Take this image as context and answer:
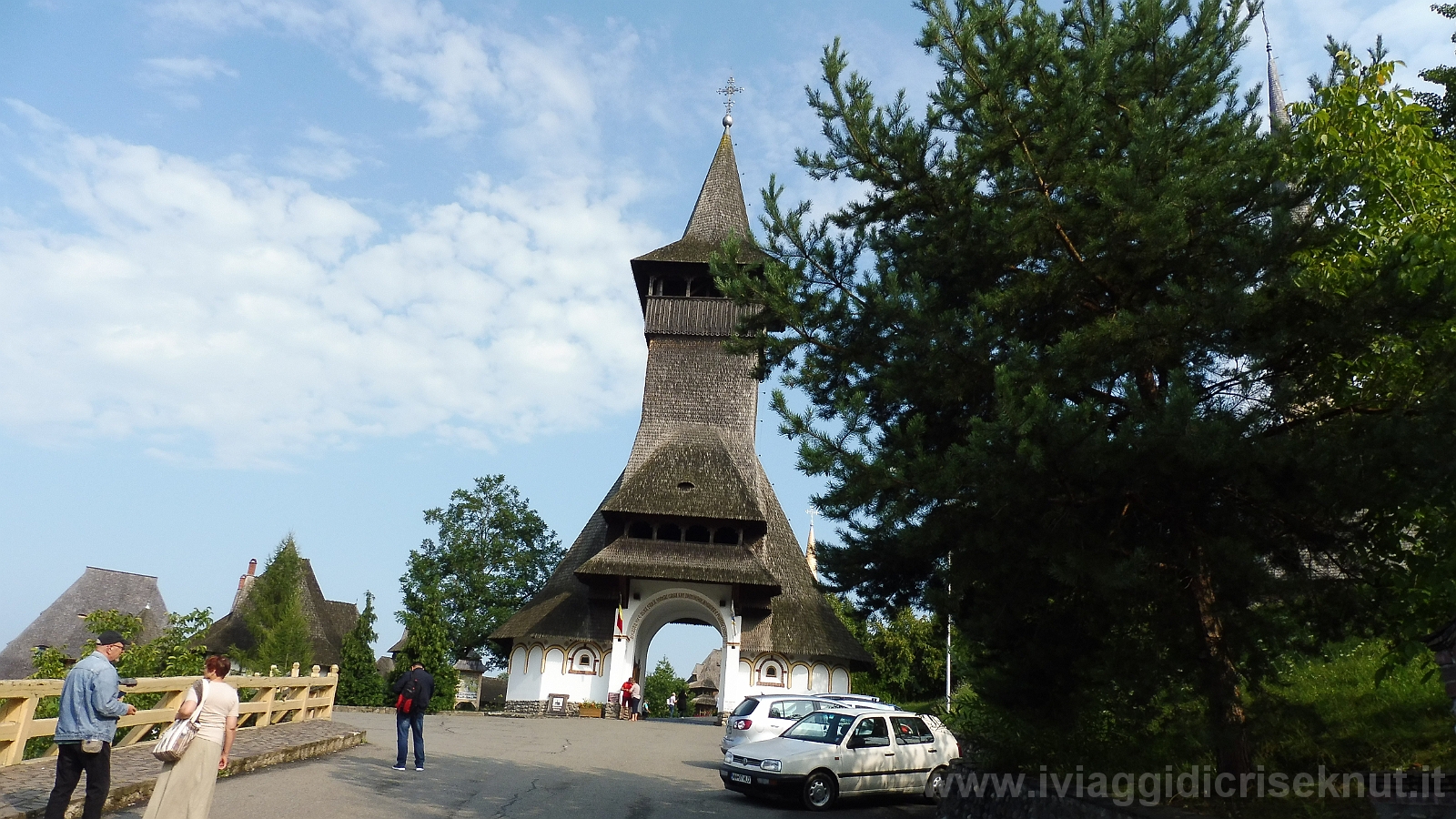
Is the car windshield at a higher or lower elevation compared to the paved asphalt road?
higher

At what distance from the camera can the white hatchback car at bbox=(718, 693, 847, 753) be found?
14567 mm

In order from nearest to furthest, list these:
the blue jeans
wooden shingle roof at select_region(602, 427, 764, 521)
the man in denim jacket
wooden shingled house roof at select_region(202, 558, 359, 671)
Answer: the man in denim jacket < the blue jeans < wooden shingle roof at select_region(602, 427, 764, 521) < wooden shingled house roof at select_region(202, 558, 359, 671)

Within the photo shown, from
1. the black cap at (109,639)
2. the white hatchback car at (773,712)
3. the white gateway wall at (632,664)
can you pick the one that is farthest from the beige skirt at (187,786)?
the white gateway wall at (632,664)

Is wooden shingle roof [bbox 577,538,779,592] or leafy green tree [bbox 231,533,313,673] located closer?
wooden shingle roof [bbox 577,538,779,592]

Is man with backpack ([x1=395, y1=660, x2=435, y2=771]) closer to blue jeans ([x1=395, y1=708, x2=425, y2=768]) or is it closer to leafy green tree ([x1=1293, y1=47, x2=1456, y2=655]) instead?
blue jeans ([x1=395, y1=708, x2=425, y2=768])

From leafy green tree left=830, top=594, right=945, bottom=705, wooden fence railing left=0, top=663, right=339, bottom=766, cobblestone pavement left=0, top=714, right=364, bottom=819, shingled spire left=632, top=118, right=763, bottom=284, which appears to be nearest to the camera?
cobblestone pavement left=0, top=714, right=364, bottom=819

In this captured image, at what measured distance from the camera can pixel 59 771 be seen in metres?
6.81

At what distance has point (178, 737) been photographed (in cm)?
626

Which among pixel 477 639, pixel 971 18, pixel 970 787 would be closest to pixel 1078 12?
pixel 971 18

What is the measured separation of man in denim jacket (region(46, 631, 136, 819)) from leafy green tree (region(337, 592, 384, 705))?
27.1 meters

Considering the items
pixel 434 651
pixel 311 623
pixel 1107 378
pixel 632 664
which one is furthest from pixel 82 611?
pixel 1107 378

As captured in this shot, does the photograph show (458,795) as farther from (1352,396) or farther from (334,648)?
(334,648)

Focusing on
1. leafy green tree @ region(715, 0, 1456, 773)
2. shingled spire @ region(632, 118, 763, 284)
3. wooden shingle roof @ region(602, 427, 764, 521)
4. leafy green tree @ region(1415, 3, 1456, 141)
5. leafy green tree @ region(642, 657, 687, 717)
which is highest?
shingled spire @ region(632, 118, 763, 284)

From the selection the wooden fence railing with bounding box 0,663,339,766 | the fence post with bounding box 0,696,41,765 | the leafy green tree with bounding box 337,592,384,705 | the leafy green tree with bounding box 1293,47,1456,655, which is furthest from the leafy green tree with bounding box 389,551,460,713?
the leafy green tree with bounding box 1293,47,1456,655
